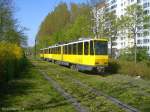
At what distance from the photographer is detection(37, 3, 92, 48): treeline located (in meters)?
58.0

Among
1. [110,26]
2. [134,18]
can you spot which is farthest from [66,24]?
[134,18]

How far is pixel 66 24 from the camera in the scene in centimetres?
→ 9000

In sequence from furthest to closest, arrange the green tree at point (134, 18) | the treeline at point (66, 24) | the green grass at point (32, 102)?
the treeline at point (66, 24)
the green tree at point (134, 18)
the green grass at point (32, 102)

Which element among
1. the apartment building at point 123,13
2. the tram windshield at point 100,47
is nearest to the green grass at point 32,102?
the tram windshield at point 100,47

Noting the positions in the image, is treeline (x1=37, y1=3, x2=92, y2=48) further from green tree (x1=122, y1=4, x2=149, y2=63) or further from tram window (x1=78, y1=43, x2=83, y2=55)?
tram window (x1=78, y1=43, x2=83, y2=55)

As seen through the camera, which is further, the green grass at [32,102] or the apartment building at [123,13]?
the apartment building at [123,13]

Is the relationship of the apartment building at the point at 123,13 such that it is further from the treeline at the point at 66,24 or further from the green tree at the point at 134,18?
the green tree at the point at 134,18

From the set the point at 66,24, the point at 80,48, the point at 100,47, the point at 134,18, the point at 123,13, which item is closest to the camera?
the point at 100,47

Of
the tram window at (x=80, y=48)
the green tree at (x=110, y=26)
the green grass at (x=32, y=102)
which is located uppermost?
the green tree at (x=110, y=26)

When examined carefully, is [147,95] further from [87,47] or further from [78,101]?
[87,47]

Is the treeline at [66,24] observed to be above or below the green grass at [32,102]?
above

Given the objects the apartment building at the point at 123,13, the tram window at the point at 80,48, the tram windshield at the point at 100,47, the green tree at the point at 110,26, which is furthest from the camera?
the apartment building at the point at 123,13

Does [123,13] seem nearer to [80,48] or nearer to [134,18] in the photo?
[134,18]

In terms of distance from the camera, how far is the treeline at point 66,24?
58.0 metres
